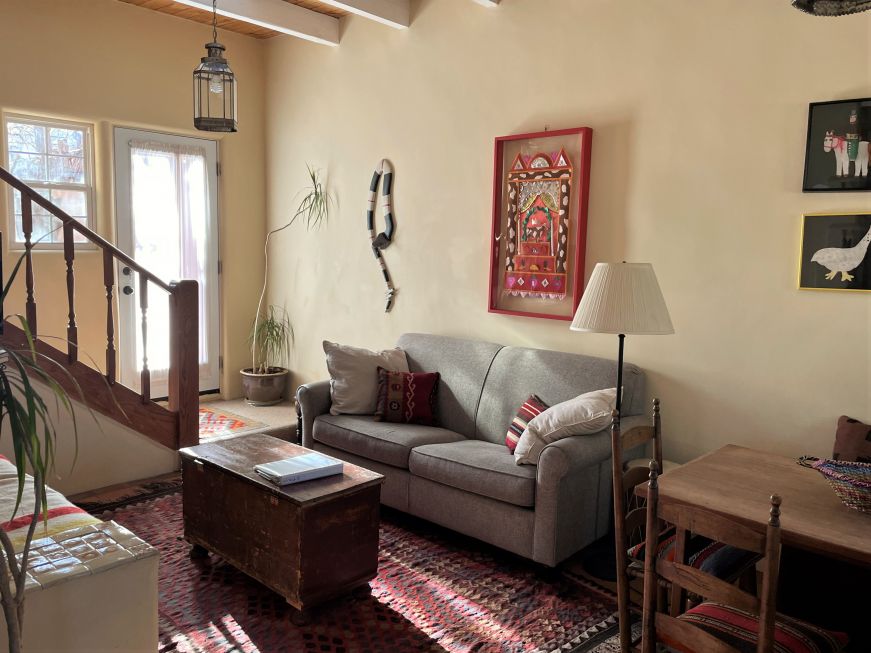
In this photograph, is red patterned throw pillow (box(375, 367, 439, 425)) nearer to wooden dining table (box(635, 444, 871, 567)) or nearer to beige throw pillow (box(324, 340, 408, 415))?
beige throw pillow (box(324, 340, 408, 415))

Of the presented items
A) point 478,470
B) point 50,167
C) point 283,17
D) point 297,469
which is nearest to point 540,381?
point 478,470

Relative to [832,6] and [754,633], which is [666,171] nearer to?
[832,6]

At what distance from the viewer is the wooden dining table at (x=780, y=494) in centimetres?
185

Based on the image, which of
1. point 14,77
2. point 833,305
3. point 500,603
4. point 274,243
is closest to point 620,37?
point 833,305

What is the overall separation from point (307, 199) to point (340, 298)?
0.89 metres

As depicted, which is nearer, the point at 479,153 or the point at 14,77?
the point at 479,153

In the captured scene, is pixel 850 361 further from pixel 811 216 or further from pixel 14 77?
pixel 14 77

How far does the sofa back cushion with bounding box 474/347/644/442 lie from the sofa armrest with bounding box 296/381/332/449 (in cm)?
91

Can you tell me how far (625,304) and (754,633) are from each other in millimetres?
1258

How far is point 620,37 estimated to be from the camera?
357 centimetres

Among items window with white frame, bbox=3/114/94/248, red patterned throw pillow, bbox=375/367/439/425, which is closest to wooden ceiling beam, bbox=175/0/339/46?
window with white frame, bbox=3/114/94/248

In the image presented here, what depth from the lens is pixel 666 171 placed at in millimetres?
3451

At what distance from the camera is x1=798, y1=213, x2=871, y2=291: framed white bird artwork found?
2855 mm

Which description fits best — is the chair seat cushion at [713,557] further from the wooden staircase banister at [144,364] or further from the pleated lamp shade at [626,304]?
the wooden staircase banister at [144,364]
